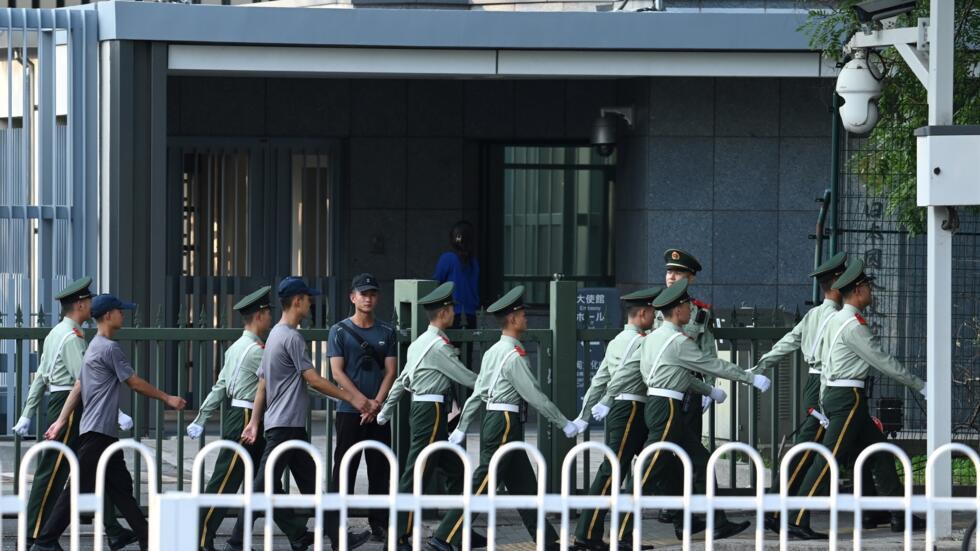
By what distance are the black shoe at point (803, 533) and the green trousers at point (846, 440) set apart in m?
0.03

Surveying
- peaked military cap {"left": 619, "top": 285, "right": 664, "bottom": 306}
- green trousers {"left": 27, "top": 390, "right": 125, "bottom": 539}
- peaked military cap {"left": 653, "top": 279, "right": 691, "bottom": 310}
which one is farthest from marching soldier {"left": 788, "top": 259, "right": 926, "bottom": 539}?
green trousers {"left": 27, "top": 390, "right": 125, "bottom": 539}

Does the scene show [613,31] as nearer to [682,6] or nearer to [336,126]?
[682,6]

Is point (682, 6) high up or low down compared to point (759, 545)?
up

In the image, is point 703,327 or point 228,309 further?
point 228,309

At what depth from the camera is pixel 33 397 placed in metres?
10.0

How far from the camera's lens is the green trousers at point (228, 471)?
977 centimetres

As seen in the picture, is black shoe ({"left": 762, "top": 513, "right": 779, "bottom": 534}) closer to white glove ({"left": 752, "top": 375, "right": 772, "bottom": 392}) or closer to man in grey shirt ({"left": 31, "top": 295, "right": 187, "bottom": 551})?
white glove ({"left": 752, "top": 375, "right": 772, "bottom": 392})

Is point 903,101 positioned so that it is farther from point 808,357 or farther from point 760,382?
point 760,382

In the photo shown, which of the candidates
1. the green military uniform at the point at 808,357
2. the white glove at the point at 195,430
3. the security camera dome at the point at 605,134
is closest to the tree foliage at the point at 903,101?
the green military uniform at the point at 808,357

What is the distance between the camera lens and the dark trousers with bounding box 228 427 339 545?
970 cm

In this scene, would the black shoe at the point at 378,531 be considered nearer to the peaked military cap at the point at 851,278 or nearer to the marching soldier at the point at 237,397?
the marching soldier at the point at 237,397

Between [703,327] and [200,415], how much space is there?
10.1 feet

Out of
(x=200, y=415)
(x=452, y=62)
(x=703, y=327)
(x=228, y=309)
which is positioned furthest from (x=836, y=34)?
(x=228, y=309)

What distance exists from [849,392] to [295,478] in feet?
10.8
